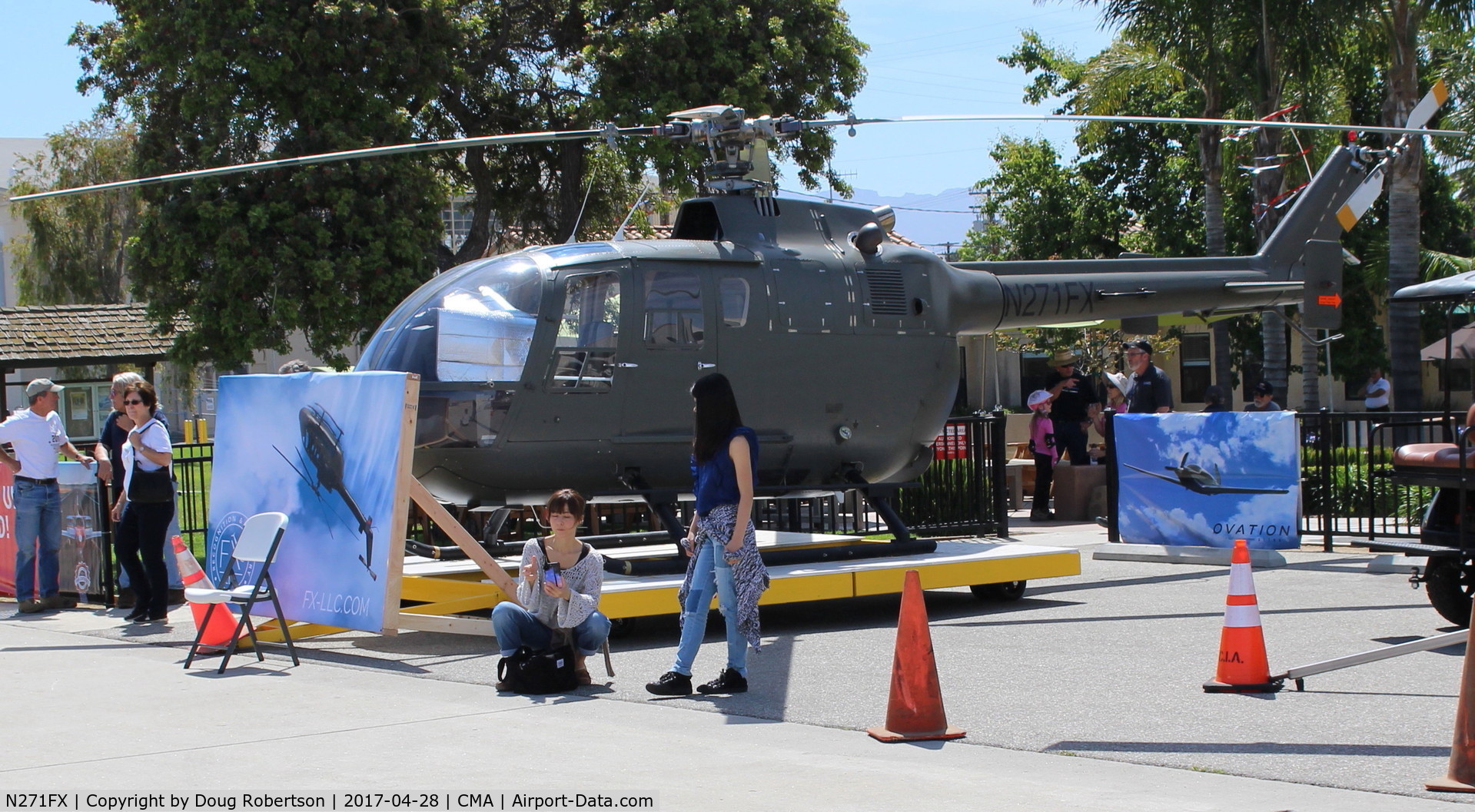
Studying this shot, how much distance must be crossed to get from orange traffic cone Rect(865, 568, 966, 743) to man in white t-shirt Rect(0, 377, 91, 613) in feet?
27.2

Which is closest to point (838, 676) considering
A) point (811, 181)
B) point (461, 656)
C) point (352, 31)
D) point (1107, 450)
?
point (461, 656)

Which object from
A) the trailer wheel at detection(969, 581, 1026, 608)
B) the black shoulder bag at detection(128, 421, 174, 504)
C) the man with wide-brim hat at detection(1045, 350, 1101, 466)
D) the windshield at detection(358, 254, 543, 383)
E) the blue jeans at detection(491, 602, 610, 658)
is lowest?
the trailer wheel at detection(969, 581, 1026, 608)

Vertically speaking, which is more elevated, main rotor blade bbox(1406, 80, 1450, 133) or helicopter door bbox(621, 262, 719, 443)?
main rotor blade bbox(1406, 80, 1450, 133)

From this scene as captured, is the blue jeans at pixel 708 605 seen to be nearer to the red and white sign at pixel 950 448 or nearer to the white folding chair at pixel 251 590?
the white folding chair at pixel 251 590

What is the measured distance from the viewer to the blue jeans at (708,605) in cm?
765

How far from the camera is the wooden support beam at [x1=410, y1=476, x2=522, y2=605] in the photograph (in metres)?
8.84

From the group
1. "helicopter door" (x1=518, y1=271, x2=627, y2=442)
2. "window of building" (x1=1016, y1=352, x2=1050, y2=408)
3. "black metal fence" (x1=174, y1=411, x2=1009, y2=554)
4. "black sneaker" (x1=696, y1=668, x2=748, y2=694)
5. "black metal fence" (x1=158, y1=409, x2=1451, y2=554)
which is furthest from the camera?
"window of building" (x1=1016, y1=352, x2=1050, y2=408)

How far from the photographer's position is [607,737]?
650cm

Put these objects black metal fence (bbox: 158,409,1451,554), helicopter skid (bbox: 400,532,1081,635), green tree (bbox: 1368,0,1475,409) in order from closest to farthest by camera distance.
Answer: helicopter skid (bbox: 400,532,1081,635) < black metal fence (bbox: 158,409,1451,554) < green tree (bbox: 1368,0,1475,409)

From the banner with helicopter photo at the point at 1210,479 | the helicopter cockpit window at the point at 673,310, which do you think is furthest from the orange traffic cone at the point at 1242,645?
the banner with helicopter photo at the point at 1210,479

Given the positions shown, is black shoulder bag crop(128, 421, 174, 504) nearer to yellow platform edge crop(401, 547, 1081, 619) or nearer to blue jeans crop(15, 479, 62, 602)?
blue jeans crop(15, 479, 62, 602)

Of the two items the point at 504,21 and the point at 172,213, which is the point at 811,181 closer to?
the point at 504,21

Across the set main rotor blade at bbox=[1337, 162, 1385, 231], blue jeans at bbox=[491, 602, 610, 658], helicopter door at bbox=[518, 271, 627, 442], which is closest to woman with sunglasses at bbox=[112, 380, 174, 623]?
Answer: helicopter door at bbox=[518, 271, 627, 442]

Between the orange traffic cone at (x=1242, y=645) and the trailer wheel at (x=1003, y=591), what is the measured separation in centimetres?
409
